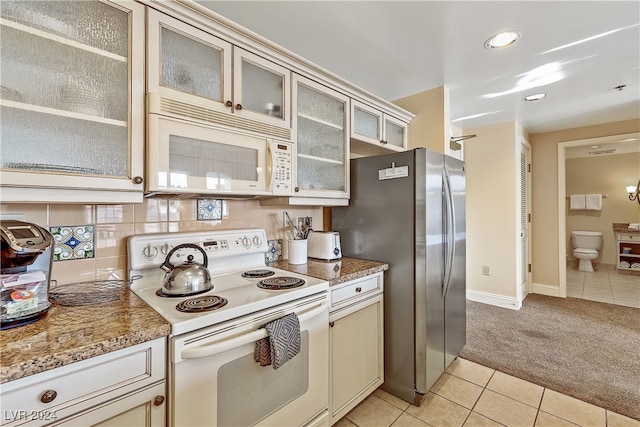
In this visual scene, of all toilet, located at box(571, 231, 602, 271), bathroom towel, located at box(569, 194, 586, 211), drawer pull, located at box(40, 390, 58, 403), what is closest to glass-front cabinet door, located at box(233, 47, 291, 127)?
drawer pull, located at box(40, 390, 58, 403)

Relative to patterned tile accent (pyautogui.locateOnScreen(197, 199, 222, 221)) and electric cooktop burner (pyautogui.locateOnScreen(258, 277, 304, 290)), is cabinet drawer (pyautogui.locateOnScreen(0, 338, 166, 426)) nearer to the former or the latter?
electric cooktop burner (pyautogui.locateOnScreen(258, 277, 304, 290))

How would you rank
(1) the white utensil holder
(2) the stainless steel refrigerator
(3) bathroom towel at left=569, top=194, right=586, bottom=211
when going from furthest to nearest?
(3) bathroom towel at left=569, top=194, right=586, bottom=211
(1) the white utensil holder
(2) the stainless steel refrigerator

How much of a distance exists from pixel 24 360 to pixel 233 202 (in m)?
1.23

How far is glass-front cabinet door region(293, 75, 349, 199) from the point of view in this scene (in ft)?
6.03

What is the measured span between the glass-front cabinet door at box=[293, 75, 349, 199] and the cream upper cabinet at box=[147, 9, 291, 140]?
5.9 inches

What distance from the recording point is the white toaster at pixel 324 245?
2.03 meters

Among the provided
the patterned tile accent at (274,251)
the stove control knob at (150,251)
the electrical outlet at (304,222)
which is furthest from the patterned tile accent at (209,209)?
the electrical outlet at (304,222)

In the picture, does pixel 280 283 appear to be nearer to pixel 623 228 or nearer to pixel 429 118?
pixel 429 118

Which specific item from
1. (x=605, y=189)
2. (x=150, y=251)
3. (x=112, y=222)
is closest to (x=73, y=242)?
(x=112, y=222)

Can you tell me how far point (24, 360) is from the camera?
710mm

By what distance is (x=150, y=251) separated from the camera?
1411mm

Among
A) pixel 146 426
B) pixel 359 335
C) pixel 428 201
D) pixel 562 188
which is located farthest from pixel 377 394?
pixel 562 188

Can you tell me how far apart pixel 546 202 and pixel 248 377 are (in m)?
4.66

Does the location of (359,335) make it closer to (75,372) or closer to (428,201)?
(428,201)
